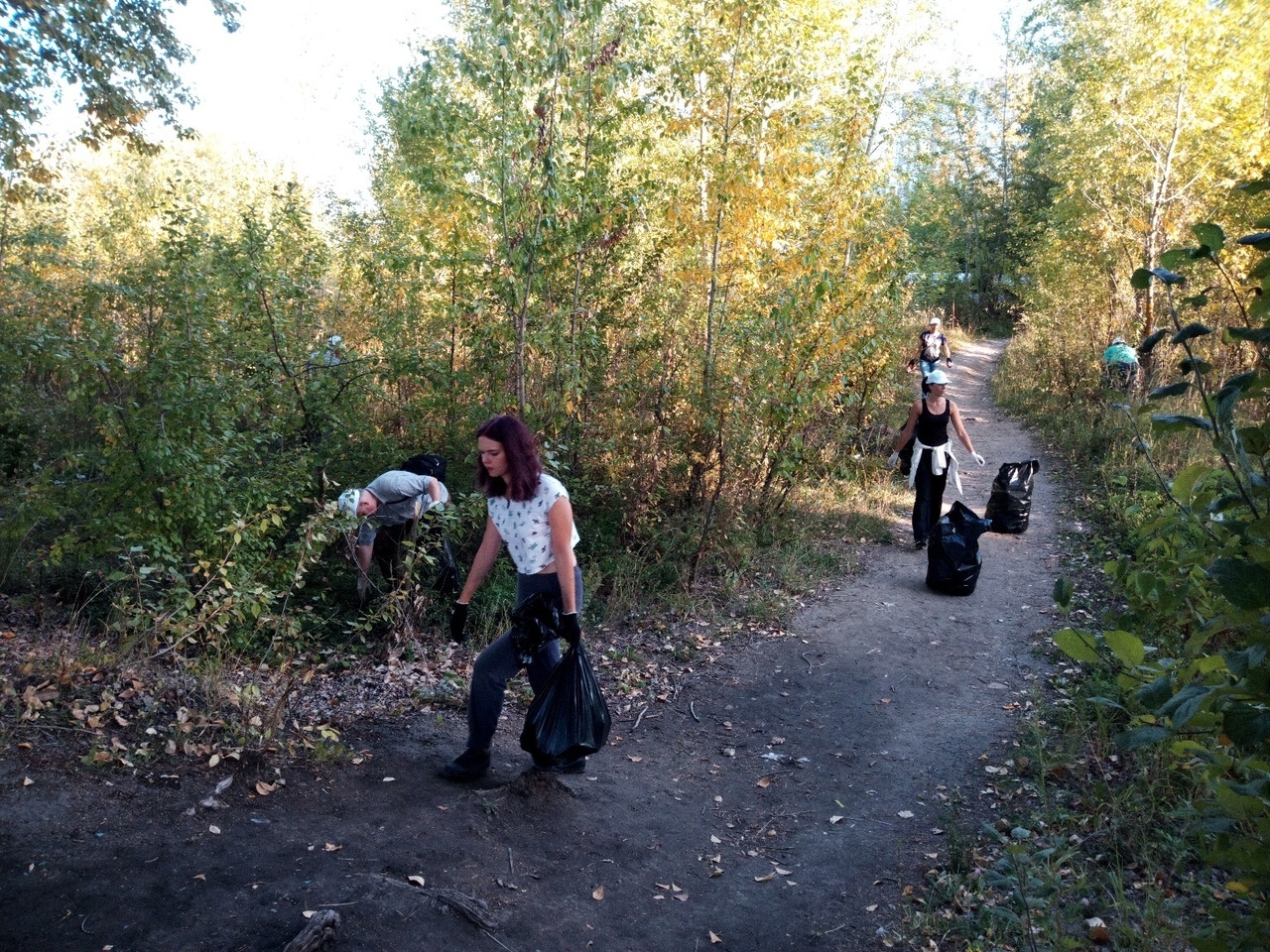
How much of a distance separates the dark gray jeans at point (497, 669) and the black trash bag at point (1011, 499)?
6.81m

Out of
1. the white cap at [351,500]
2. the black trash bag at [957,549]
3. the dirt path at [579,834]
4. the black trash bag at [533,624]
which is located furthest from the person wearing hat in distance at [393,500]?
the black trash bag at [957,549]

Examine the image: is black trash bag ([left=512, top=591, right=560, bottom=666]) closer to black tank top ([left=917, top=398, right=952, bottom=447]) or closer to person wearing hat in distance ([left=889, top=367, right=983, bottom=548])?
person wearing hat in distance ([left=889, top=367, right=983, bottom=548])

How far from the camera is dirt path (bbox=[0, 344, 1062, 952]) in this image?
3.39 metres

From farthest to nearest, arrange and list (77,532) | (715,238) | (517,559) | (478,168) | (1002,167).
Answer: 1. (1002,167)
2. (715,238)
3. (478,168)
4. (77,532)
5. (517,559)

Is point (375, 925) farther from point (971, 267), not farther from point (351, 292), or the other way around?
point (971, 267)

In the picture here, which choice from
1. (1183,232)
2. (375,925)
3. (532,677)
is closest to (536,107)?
(532,677)

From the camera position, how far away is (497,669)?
4.56m

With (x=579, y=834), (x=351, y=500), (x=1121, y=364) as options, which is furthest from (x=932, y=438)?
(x=1121, y=364)

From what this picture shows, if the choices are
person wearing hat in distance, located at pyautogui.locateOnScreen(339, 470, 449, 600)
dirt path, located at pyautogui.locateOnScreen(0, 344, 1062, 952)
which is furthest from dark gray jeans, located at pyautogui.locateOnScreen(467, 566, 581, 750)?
person wearing hat in distance, located at pyautogui.locateOnScreen(339, 470, 449, 600)

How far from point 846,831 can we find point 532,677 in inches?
71.1

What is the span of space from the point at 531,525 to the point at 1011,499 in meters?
7.15

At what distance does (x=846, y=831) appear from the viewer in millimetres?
4754

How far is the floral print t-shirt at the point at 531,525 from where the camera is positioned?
4465 mm

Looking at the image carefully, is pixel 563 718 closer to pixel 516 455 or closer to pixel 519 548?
pixel 519 548
